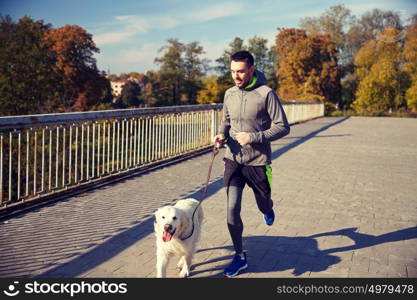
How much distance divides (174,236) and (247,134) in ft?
3.69

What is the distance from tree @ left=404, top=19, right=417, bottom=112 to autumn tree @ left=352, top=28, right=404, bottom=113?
1.16 m

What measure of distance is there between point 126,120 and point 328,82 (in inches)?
2048

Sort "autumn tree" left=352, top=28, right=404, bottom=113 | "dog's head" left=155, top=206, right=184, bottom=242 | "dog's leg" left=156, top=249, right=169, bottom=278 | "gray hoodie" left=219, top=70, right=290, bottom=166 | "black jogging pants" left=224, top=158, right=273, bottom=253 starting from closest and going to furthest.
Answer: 1. "dog's head" left=155, top=206, right=184, bottom=242
2. "dog's leg" left=156, top=249, right=169, bottom=278
3. "gray hoodie" left=219, top=70, right=290, bottom=166
4. "black jogging pants" left=224, top=158, right=273, bottom=253
5. "autumn tree" left=352, top=28, right=404, bottom=113

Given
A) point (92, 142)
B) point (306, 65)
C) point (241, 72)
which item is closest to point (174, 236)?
point (241, 72)

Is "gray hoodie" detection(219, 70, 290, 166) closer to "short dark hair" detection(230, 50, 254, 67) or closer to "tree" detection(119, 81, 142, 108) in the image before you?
"short dark hair" detection(230, 50, 254, 67)

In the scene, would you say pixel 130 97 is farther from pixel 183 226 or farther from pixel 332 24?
pixel 183 226

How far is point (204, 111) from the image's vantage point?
13523 millimetres

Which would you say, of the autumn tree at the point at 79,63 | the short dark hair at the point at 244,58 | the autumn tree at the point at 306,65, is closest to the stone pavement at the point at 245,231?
the short dark hair at the point at 244,58

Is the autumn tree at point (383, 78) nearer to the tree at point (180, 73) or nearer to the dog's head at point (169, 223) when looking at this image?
the tree at point (180, 73)

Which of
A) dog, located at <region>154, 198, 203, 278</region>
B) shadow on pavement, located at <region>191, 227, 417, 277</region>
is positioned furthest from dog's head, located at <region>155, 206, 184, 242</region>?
shadow on pavement, located at <region>191, 227, 417, 277</region>

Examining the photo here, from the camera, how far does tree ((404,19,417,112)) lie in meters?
54.2

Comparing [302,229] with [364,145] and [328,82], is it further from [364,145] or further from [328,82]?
[328,82]

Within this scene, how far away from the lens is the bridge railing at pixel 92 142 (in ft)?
21.2

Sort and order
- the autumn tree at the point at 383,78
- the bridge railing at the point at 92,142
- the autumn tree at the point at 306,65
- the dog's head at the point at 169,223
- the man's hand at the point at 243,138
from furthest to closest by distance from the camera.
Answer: the autumn tree at the point at 306,65, the autumn tree at the point at 383,78, the bridge railing at the point at 92,142, the man's hand at the point at 243,138, the dog's head at the point at 169,223
